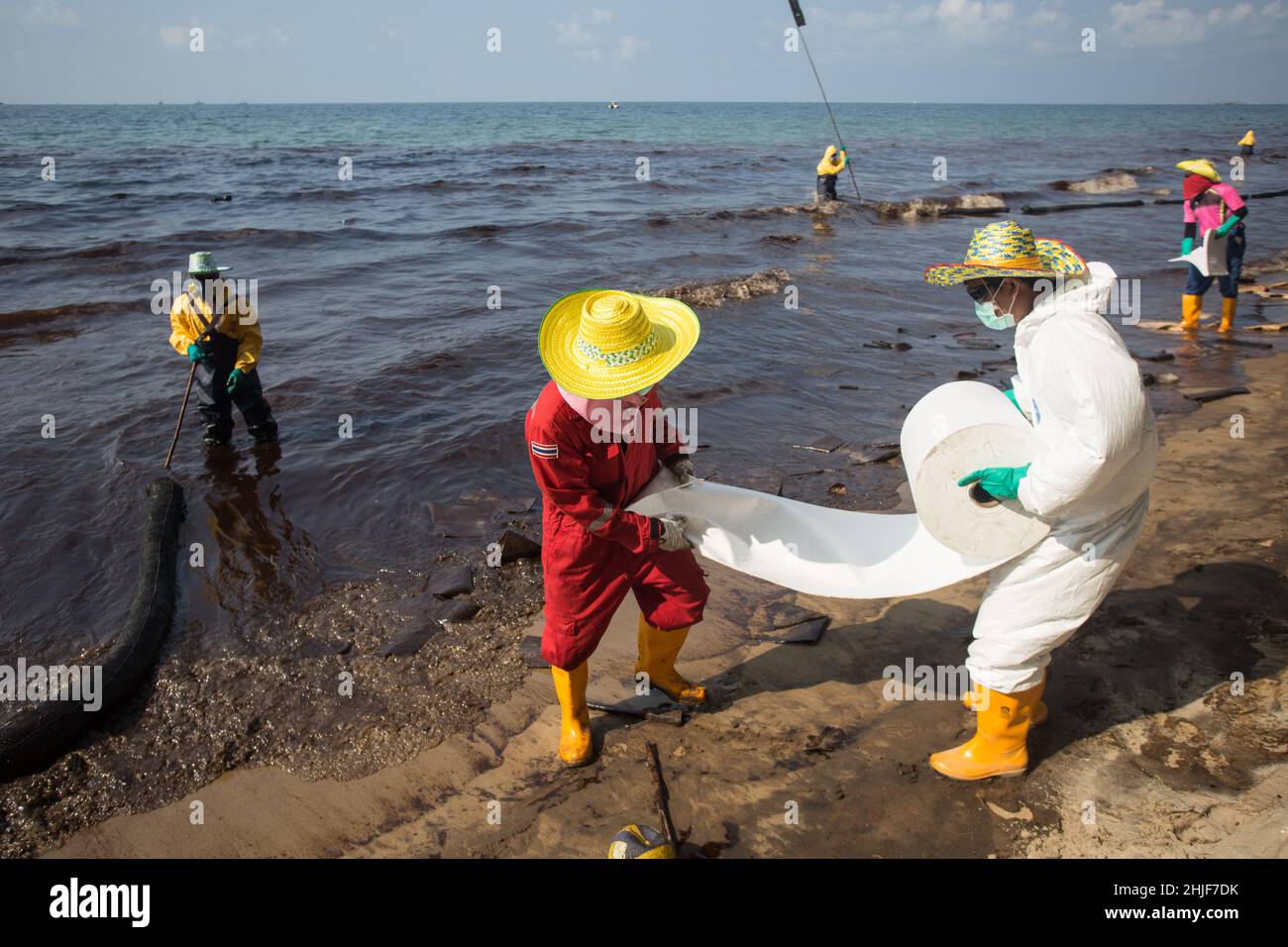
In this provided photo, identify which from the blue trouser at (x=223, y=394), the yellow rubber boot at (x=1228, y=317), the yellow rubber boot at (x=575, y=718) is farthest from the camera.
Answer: the yellow rubber boot at (x=1228, y=317)

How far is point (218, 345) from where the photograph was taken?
6.65 metres

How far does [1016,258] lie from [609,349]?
1.49 m

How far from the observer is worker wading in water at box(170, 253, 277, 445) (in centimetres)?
657

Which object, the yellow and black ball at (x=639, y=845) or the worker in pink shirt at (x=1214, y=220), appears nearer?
the yellow and black ball at (x=639, y=845)

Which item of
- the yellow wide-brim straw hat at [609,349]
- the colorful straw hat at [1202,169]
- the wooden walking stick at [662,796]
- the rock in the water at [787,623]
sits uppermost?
the colorful straw hat at [1202,169]

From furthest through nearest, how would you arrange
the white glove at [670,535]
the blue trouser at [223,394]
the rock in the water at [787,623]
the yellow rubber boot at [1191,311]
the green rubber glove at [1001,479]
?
the yellow rubber boot at [1191,311]
the blue trouser at [223,394]
the rock in the water at [787,623]
the white glove at [670,535]
the green rubber glove at [1001,479]

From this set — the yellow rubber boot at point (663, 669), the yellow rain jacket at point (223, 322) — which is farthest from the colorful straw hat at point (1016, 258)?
the yellow rain jacket at point (223, 322)

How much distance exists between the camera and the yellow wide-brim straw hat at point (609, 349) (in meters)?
2.82

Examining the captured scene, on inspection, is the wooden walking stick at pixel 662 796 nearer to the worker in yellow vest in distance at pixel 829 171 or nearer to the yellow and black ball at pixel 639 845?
the yellow and black ball at pixel 639 845

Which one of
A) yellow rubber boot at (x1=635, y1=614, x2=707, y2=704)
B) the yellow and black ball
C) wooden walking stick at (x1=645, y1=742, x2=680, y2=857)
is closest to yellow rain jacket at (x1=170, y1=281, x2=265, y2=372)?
yellow rubber boot at (x1=635, y1=614, x2=707, y2=704)

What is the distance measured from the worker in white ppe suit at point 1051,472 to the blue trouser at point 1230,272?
819 cm

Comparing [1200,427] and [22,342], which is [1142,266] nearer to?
[1200,427]

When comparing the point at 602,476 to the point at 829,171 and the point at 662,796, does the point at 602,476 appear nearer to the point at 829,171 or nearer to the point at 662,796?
the point at 662,796

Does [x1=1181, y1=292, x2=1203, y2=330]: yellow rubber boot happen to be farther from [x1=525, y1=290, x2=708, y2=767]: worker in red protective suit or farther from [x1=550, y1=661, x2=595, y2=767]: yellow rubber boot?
[x1=550, y1=661, x2=595, y2=767]: yellow rubber boot
